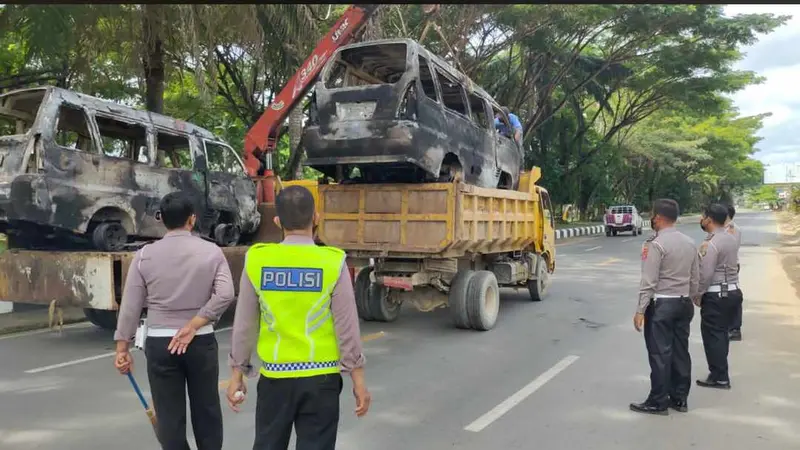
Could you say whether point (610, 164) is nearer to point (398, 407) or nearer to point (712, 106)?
point (712, 106)

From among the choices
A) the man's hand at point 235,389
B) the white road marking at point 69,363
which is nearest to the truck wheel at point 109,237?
the white road marking at point 69,363

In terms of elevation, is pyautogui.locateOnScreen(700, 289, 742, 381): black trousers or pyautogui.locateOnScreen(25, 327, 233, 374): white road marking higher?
pyautogui.locateOnScreen(700, 289, 742, 381): black trousers

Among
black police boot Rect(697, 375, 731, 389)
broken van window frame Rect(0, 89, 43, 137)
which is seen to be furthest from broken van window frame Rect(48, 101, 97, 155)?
black police boot Rect(697, 375, 731, 389)

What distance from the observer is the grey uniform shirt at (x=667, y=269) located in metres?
4.79

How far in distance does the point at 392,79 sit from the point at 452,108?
88 cm

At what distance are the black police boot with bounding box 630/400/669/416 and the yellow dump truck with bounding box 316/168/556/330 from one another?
103 inches

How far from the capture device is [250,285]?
267 centimetres

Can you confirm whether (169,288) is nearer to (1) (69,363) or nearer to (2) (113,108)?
(1) (69,363)

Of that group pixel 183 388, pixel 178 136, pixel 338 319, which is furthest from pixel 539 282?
pixel 338 319

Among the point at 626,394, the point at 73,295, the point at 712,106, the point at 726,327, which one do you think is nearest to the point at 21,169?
the point at 73,295

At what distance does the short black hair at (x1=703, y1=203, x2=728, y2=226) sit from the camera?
5.58 m

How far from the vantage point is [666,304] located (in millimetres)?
4809

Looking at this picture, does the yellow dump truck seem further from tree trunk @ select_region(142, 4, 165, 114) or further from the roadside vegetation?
tree trunk @ select_region(142, 4, 165, 114)

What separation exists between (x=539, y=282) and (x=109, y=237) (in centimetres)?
636
